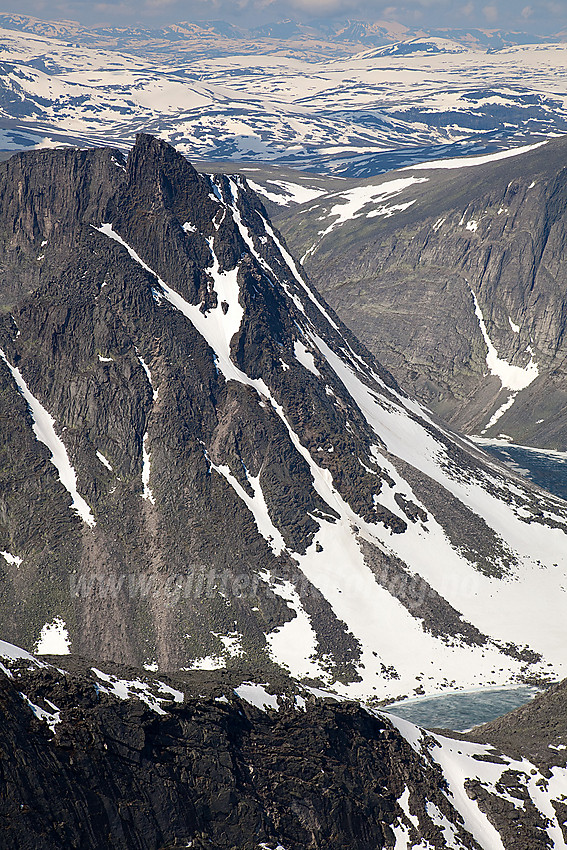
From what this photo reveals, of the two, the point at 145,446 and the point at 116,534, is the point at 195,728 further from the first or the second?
the point at 145,446

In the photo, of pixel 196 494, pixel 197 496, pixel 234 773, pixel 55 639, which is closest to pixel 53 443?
pixel 196 494

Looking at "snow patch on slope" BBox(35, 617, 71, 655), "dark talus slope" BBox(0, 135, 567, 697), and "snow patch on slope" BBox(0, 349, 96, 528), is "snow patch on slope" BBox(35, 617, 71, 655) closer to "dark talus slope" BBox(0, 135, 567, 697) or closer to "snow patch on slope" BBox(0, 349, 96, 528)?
"dark talus slope" BBox(0, 135, 567, 697)

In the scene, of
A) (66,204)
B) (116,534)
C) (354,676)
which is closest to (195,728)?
(354,676)

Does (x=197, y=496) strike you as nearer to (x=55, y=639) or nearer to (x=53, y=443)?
(x=53, y=443)

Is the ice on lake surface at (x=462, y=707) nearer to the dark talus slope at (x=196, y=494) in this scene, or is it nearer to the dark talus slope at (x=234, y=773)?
the dark talus slope at (x=196, y=494)

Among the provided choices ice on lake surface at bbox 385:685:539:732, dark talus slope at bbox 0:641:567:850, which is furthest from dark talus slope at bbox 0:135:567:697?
dark talus slope at bbox 0:641:567:850
